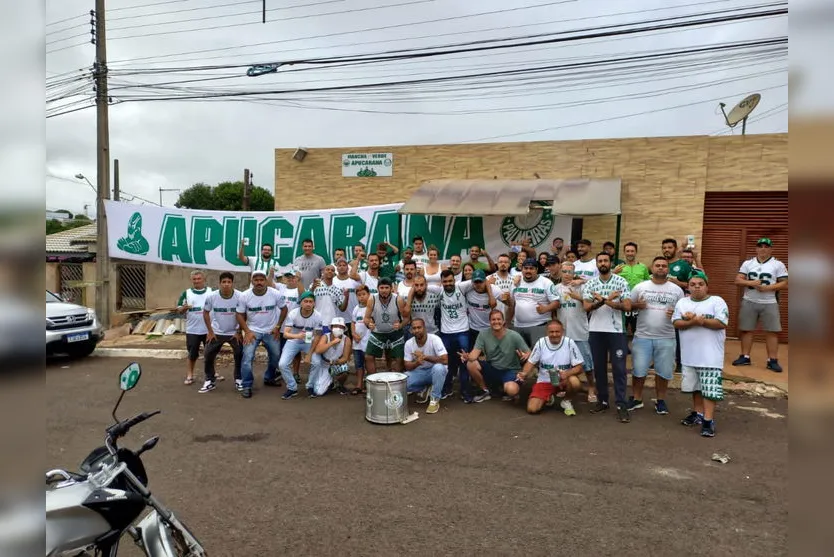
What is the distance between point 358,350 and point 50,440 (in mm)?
3626

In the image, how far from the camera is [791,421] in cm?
70

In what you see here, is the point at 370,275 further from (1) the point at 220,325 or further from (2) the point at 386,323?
(1) the point at 220,325

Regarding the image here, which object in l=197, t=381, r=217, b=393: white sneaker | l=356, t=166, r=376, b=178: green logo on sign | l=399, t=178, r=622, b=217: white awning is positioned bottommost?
l=197, t=381, r=217, b=393: white sneaker

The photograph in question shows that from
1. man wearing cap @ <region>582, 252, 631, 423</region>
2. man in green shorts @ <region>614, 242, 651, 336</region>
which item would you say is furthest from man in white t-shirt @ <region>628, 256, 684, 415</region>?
man in green shorts @ <region>614, 242, 651, 336</region>

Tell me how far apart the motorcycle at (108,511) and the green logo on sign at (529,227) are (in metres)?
9.05

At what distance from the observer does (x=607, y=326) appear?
6.37 m

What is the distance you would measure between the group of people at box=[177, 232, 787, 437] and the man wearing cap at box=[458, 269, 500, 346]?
0.05 feet

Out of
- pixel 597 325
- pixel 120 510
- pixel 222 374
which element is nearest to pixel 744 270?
pixel 597 325

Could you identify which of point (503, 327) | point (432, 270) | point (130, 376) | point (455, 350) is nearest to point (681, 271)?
point (503, 327)

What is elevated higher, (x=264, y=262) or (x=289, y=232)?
(x=289, y=232)

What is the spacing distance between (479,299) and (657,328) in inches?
88.0

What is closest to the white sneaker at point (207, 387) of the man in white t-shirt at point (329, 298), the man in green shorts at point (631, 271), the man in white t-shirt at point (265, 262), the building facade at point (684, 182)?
the man in white t-shirt at point (329, 298)

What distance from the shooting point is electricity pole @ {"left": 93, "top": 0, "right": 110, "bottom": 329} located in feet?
39.8

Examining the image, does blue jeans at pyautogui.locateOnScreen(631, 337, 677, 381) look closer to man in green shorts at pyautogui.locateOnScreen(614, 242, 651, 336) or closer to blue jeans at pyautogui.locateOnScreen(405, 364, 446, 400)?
man in green shorts at pyautogui.locateOnScreen(614, 242, 651, 336)
